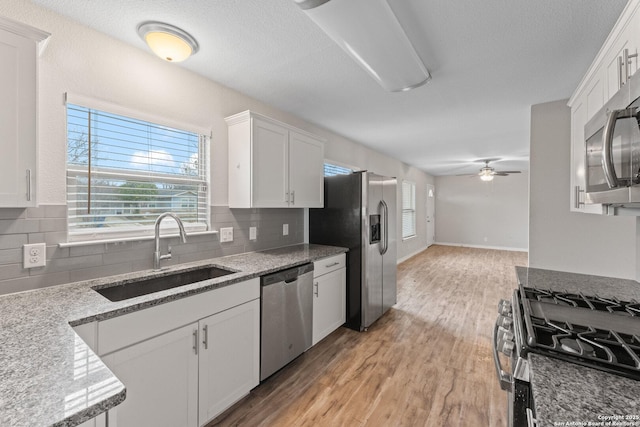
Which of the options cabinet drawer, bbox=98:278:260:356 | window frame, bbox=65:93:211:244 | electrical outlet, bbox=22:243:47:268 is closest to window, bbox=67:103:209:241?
window frame, bbox=65:93:211:244

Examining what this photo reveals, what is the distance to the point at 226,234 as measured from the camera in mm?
2561

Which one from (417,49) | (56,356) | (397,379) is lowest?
(397,379)

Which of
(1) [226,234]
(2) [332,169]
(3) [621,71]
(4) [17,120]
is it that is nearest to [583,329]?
(3) [621,71]

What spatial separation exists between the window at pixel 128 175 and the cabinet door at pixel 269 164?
0.44 meters

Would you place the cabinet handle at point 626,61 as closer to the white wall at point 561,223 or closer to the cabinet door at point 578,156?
the cabinet door at point 578,156

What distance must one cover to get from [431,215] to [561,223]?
6.75m

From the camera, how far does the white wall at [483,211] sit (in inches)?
328

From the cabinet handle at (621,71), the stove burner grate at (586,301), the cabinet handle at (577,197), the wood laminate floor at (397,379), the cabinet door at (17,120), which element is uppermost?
the cabinet handle at (621,71)

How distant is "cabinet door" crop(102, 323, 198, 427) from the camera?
1346 mm

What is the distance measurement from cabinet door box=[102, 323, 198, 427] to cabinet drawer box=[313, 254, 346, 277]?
124cm

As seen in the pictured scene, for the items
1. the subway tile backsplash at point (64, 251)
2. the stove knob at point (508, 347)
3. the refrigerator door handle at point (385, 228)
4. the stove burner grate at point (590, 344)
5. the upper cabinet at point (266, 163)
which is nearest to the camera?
the stove burner grate at point (590, 344)

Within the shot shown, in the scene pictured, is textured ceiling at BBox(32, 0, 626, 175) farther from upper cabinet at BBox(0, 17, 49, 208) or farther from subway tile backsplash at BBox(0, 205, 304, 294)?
subway tile backsplash at BBox(0, 205, 304, 294)

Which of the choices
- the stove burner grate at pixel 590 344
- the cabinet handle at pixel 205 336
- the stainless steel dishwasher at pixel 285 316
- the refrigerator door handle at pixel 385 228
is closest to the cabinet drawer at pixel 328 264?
the stainless steel dishwasher at pixel 285 316

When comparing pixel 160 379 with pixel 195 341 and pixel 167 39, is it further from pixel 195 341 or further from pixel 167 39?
pixel 167 39
